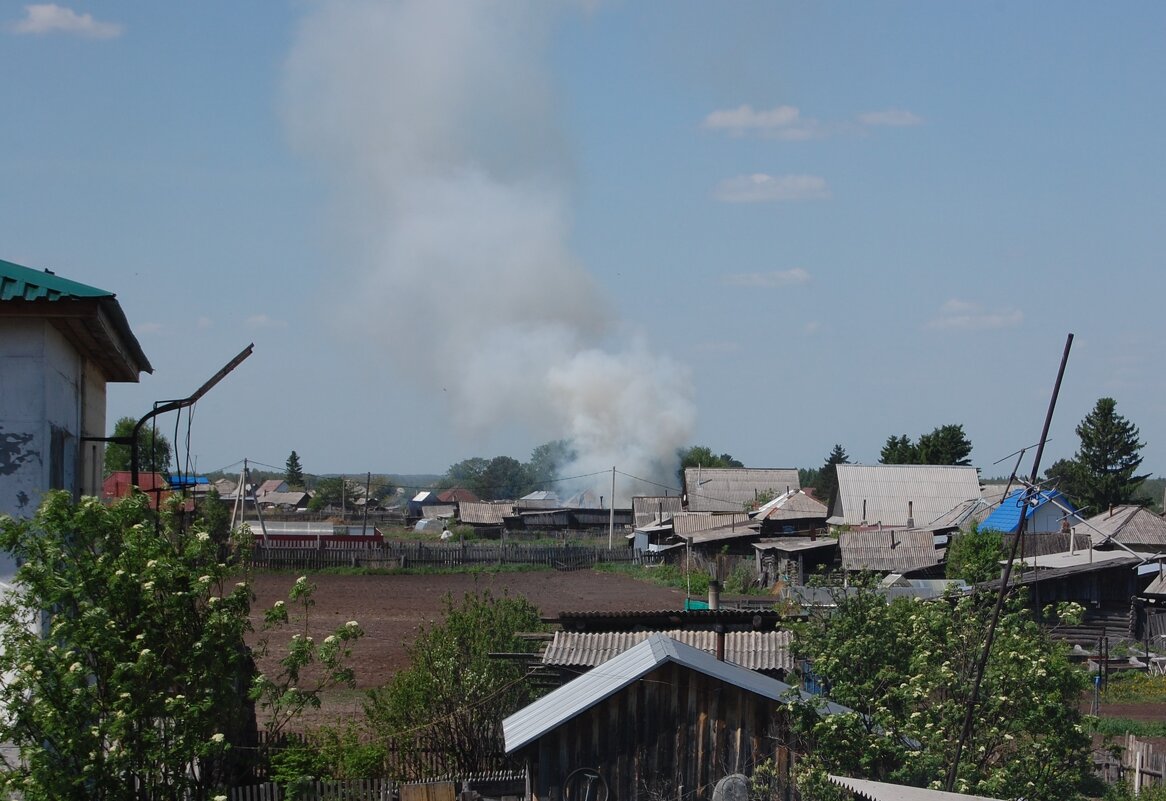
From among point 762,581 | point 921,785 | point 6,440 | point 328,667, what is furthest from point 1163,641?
point 6,440

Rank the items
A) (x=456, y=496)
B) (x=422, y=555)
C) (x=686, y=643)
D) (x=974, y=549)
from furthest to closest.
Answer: (x=456, y=496) → (x=422, y=555) → (x=974, y=549) → (x=686, y=643)

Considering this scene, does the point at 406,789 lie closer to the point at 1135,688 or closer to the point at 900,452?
the point at 1135,688

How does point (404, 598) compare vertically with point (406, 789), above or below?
below

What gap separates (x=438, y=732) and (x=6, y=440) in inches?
318

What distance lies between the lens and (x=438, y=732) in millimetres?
16844

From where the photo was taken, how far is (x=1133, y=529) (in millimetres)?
44156

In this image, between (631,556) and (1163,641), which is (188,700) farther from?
(631,556)

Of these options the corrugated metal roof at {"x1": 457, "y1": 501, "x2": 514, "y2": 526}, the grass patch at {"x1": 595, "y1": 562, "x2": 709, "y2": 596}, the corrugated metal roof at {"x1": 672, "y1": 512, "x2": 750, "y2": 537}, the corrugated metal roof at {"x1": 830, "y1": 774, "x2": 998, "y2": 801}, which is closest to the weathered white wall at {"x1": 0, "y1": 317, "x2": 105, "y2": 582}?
the corrugated metal roof at {"x1": 830, "y1": 774, "x2": 998, "y2": 801}

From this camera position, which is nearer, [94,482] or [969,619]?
[969,619]

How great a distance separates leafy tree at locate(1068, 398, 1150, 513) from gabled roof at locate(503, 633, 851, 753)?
6119 cm

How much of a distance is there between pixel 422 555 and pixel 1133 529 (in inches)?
1198

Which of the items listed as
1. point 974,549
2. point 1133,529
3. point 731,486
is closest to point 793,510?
point 1133,529

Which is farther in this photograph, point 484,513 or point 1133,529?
point 484,513

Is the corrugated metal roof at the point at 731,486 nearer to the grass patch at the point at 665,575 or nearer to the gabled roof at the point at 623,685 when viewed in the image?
the grass patch at the point at 665,575
